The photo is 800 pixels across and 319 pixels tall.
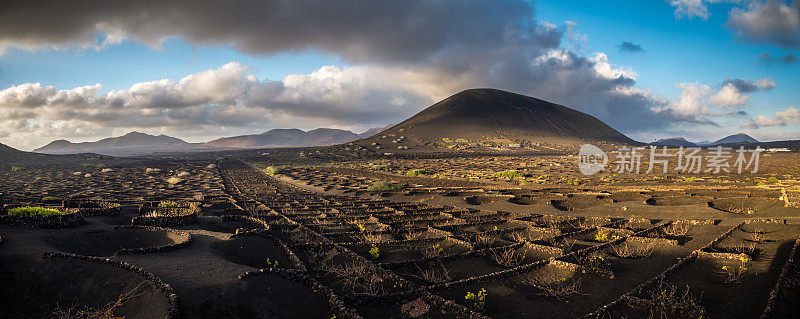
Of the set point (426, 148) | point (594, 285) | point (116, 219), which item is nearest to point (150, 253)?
point (116, 219)

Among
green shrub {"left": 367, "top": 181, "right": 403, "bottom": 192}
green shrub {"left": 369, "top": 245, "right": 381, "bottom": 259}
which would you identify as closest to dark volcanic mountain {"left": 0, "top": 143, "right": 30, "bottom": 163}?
green shrub {"left": 367, "top": 181, "right": 403, "bottom": 192}

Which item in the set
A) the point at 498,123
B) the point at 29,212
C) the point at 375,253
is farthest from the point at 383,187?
the point at 498,123

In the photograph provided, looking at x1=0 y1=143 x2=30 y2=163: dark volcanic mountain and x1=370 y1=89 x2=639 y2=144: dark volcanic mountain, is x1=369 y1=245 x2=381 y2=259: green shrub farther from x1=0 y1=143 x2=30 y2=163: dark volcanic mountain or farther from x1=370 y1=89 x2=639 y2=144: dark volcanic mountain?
x1=370 y1=89 x2=639 y2=144: dark volcanic mountain

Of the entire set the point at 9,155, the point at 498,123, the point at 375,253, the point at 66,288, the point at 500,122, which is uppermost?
the point at 500,122

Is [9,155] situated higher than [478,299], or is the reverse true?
[478,299]

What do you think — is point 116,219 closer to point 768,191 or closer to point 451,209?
point 451,209

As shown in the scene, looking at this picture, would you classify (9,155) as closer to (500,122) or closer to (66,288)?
(66,288)

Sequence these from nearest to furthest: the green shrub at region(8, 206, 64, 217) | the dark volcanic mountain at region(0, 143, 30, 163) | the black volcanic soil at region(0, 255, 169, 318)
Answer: the black volcanic soil at region(0, 255, 169, 318), the green shrub at region(8, 206, 64, 217), the dark volcanic mountain at region(0, 143, 30, 163)
